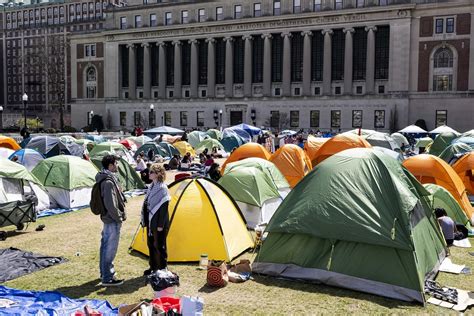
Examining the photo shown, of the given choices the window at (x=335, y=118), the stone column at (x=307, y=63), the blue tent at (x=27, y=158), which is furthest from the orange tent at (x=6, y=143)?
the window at (x=335, y=118)

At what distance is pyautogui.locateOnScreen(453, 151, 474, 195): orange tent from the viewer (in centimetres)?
1820

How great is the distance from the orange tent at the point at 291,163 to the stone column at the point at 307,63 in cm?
4735

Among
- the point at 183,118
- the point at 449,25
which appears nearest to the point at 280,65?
the point at 183,118

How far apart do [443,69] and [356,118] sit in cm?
1168

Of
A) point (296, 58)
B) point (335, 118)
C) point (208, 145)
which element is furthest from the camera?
point (296, 58)

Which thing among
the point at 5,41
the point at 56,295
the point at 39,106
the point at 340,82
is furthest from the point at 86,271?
the point at 5,41

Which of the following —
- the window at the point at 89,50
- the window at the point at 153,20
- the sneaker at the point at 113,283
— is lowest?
the sneaker at the point at 113,283

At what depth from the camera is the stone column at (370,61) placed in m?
61.7

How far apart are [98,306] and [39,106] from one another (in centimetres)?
12731

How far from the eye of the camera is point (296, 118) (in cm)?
6694

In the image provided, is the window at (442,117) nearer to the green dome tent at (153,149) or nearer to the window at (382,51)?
the window at (382,51)

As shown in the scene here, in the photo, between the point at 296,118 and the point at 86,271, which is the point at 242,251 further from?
the point at 296,118

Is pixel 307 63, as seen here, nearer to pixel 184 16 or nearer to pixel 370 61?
pixel 370 61

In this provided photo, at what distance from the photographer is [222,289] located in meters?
8.77
